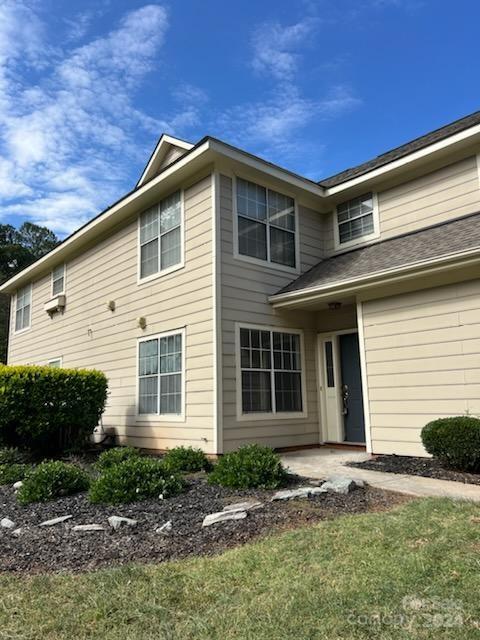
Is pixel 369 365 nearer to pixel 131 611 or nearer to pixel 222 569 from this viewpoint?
pixel 222 569

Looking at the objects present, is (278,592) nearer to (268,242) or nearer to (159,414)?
(159,414)

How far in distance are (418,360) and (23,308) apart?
1368cm

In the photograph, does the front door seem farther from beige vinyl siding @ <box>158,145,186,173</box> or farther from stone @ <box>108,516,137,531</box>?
stone @ <box>108,516,137,531</box>

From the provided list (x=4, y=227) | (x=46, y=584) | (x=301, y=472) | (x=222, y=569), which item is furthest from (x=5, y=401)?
(x=4, y=227)

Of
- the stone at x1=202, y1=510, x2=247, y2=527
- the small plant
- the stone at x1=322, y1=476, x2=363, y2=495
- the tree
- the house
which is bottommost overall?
the stone at x1=202, y1=510, x2=247, y2=527

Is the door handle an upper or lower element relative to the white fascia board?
lower

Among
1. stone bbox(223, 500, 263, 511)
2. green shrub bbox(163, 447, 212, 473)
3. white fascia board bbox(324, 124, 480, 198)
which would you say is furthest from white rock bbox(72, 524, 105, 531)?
white fascia board bbox(324, 124, 480, 198)

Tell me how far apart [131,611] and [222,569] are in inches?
27.3

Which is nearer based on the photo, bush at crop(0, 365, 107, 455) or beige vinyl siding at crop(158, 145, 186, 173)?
bush at crop(0, 365, 107, 455)

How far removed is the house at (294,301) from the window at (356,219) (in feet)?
0.09

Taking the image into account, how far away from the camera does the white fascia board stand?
25.2 feet

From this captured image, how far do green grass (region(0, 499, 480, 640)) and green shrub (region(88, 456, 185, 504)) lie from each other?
1.88 metres

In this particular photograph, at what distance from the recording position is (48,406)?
858 cm

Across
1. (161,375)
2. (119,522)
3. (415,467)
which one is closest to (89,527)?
(119,522)
